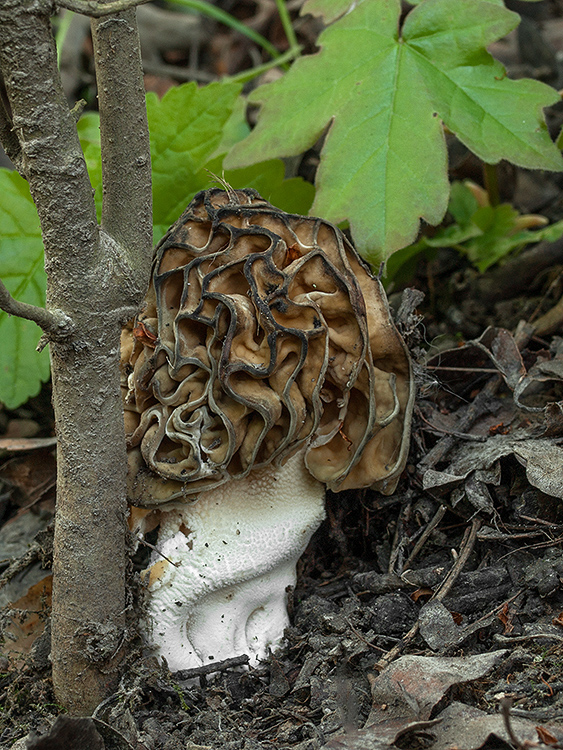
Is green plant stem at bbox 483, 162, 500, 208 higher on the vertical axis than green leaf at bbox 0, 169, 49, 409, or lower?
higher

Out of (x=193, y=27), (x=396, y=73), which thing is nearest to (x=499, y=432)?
(x=396, y=73)

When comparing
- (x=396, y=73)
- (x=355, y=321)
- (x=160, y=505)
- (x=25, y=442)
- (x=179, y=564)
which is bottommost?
(x=25, y=442)

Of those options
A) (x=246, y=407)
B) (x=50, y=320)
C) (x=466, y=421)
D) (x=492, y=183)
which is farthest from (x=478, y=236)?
(x=50, y=320)

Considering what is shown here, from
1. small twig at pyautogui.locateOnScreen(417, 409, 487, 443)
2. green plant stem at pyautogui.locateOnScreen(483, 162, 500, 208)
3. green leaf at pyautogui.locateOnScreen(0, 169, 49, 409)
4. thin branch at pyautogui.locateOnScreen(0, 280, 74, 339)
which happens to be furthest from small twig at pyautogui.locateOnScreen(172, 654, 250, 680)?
green plant stem at pyautogui.locateOnScreen(483, 162, 500, 208)

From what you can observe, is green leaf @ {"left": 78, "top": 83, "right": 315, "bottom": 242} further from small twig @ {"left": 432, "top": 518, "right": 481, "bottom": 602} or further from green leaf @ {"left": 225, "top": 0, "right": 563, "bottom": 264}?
small twig @ {"left": 432, "top": 518, "right": 481, "bottom": 602}

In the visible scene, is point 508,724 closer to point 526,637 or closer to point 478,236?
point 526,637

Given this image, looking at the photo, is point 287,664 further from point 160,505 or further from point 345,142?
point 345,142
